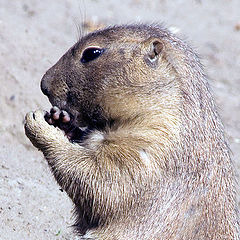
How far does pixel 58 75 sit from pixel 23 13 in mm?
4057

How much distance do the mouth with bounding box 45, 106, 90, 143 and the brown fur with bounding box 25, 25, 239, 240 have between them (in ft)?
0.13

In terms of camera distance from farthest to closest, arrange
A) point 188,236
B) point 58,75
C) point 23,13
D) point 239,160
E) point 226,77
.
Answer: point 226,77 < point 23,13 < point 239,160 < point 58,75 < point 188,236

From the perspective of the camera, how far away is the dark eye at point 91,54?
4.47 metres

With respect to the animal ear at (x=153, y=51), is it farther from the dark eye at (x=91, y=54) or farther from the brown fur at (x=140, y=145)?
the dark eye at (x=91, y=54)

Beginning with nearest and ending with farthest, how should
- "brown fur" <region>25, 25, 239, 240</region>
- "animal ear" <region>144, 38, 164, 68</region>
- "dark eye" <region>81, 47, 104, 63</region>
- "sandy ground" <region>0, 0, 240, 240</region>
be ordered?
"brown fur" <region>25, 25, 239, 240</region>, "animal ear" <region>144, 38, 164, 68</region>, "dark eye" <region>81, 47, 104, 63</region>, "sandy ground" <region>0, 0, 240, 240</region>

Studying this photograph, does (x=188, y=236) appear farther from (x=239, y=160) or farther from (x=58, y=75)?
(x=239, y=160)

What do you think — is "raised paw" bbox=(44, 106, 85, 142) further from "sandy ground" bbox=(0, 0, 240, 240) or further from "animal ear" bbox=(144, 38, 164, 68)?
"sandy ground" bbox=(0, 0, 240, 240)

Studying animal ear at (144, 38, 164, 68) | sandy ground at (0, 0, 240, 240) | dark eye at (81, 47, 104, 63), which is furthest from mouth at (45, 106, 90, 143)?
sandy ground at (0, 0, 240, 240)

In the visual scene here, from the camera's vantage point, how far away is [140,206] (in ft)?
13.6

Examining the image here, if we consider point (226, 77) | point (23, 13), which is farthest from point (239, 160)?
point (23, 13)

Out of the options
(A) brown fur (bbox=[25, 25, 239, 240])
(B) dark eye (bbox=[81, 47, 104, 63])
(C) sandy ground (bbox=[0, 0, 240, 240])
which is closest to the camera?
(A) brown fur (bbox=[25, 25, 239, 240])

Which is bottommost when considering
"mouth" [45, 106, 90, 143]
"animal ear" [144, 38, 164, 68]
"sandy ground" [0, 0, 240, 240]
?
"sandy ground" [0, 0, 240, 240]

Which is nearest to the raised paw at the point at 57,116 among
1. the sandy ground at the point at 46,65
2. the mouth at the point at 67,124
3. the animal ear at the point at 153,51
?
the mouth at the point at 67,124

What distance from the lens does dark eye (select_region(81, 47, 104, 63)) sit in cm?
447
